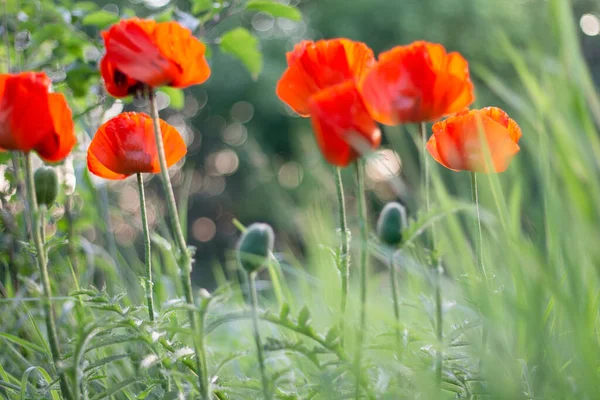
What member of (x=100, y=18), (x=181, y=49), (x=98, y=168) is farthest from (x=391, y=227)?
(x=100, y=18)

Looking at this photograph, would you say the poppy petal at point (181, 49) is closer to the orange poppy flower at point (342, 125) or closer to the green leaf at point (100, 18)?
the orange poppy flower at point (342, 125)

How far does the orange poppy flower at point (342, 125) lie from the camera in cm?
67

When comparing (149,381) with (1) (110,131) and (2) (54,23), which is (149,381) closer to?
(1) (110,131)

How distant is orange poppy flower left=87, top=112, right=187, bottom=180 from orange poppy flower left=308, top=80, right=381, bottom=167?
25cm

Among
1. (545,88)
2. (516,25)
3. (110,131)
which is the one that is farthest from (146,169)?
(516,25)

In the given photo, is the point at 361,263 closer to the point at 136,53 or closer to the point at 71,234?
the point at 136,53

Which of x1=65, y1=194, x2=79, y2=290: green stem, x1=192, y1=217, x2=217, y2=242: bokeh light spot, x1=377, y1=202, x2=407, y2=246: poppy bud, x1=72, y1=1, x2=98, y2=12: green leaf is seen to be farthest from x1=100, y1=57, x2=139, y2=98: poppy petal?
x1=192, y1=217, x2=217, y2=242: bokeh light spot

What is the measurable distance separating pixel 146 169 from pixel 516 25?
34.6ft

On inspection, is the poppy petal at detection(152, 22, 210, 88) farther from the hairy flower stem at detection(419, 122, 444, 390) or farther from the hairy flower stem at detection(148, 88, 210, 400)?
the hairy flower stem at detection(419, 122, 444, 390)

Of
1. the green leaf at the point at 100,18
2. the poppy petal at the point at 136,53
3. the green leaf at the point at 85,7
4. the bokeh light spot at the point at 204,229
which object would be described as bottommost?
the bokeh light spot at the point at 204,229

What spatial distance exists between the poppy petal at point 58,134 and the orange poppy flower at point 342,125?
12.5 inches

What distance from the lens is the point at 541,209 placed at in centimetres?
90

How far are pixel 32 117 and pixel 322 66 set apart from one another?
35 centimetres

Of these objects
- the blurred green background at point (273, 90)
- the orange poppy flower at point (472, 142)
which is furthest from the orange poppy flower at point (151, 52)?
the blurred green background at point (273, 90)
